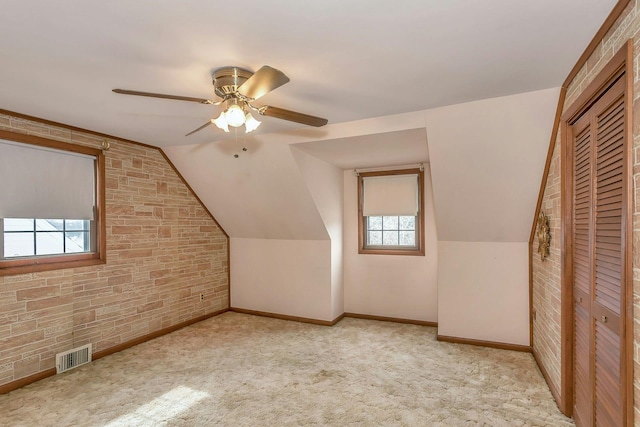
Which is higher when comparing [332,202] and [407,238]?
[332,202]

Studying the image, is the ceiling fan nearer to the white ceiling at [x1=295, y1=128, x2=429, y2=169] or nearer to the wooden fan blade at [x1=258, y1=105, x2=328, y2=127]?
the wooden fan blade at [x1=258, y1=105, x2=328, y2=127]

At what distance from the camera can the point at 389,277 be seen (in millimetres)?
4750

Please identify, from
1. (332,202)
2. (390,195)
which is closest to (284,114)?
(332,202)

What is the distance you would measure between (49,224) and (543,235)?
4.54 m

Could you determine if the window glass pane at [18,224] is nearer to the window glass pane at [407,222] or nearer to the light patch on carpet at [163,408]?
the light patch on carpet at [163,408]

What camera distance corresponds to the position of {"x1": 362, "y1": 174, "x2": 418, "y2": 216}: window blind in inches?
182

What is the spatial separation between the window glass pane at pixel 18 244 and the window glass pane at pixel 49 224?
107mm

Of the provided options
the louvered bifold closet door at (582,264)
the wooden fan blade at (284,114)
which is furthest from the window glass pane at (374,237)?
the wooden fan blade at (284,114)

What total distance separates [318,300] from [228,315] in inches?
55.9

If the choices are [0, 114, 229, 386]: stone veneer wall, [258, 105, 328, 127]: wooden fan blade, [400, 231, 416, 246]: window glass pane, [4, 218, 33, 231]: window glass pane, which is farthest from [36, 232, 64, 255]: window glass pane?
[400, 231, 416, 246]: window glass pane

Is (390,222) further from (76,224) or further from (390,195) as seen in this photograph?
(76,224)

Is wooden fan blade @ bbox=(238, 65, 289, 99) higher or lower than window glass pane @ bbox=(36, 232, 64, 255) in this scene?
higher

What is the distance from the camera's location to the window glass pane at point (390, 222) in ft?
15.9

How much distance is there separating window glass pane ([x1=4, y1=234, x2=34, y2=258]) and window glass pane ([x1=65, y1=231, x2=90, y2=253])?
1.02ft
